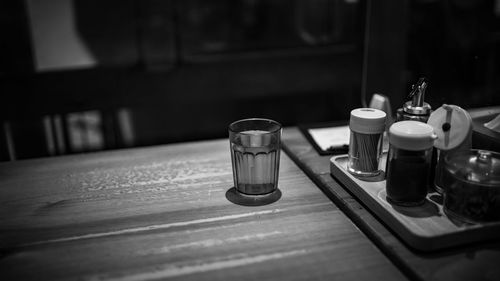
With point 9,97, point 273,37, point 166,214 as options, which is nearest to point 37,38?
point 9,97

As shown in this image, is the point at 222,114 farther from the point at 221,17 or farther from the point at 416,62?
the point at 416,62

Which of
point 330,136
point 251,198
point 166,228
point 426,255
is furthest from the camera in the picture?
point 330,136

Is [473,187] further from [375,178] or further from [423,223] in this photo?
[375,178]

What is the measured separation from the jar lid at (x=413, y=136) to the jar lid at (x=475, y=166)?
2.3 inches

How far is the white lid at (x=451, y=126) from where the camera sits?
0.81 m

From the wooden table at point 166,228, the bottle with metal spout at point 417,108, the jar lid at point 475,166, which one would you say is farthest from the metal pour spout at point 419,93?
the wooden table at point 166,228

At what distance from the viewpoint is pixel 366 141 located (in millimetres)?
910

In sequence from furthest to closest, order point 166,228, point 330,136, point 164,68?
point 164,68 < point 330,136 < point 166,228

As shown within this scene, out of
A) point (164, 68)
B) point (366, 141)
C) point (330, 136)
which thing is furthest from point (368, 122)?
point (164, 68)

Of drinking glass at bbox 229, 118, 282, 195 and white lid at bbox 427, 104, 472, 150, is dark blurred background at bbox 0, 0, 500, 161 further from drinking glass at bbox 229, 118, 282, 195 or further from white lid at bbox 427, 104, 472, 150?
white lid at bbox 427, 104, 472, 150

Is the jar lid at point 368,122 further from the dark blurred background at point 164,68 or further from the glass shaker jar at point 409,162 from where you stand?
the dark blurred background at point 164,68

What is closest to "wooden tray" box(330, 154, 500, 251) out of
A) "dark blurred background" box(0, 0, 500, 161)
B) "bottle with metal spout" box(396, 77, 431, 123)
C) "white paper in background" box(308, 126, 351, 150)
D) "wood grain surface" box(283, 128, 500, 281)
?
"wood grain surface" box(283, 128, 500, 281)

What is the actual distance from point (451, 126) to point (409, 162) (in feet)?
0.36

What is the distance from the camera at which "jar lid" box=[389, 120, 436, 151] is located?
760mm
